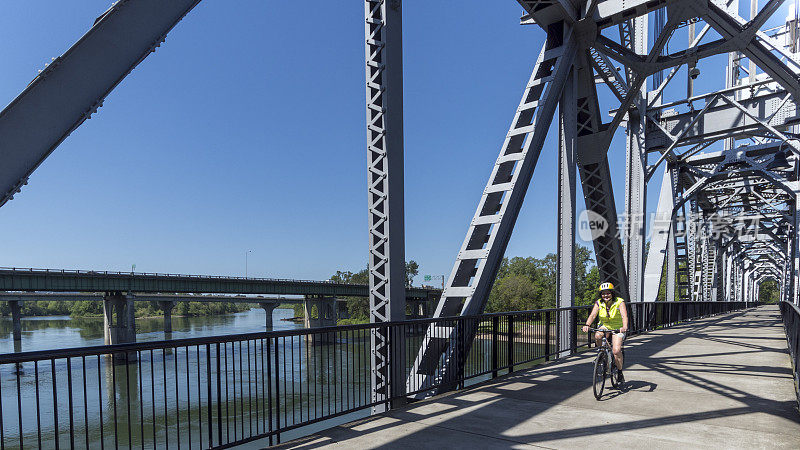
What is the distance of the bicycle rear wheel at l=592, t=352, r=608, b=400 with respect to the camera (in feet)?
23.0

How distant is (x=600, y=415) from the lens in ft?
20.4

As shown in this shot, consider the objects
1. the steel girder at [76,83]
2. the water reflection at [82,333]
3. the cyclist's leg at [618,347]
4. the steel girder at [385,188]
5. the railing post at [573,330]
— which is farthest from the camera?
the water reflection at [82,333]

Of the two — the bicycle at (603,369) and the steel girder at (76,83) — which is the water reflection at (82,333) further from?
the steel girder at (76,83)

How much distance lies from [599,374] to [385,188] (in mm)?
4220

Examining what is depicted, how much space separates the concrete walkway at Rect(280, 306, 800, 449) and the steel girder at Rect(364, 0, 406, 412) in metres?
0.73

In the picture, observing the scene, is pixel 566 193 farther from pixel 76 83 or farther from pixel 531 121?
pixel 76 83

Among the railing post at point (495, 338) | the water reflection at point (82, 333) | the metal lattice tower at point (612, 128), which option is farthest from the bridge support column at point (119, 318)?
the railing post at point (495, 338)

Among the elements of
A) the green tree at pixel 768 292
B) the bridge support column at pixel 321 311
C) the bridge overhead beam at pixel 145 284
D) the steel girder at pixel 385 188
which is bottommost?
the green tree at pixel 768 292

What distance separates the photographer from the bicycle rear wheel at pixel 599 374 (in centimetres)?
701

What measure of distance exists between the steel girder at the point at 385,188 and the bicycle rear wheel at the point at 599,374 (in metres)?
2.81

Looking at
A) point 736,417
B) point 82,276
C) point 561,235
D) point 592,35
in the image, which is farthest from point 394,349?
point 82,276

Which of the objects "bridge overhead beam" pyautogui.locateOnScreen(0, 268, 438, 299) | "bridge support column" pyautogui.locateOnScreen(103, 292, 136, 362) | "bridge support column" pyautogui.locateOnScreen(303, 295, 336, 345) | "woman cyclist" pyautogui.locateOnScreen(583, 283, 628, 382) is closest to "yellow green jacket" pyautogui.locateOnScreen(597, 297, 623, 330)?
"woman cyclist" pyautogui.locateOnScreen(583, 283, 628, 382)

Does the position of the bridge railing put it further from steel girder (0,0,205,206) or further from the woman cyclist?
the woman cyclist

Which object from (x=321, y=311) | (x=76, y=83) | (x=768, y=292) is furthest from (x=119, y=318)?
(x=768, y=292)
